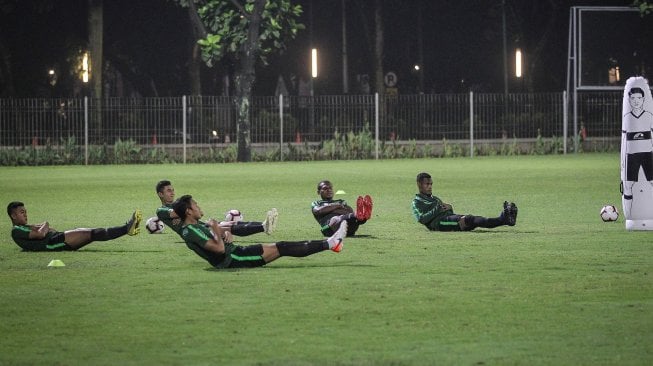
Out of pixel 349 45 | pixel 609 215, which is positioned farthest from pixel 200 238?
pixel 349 45

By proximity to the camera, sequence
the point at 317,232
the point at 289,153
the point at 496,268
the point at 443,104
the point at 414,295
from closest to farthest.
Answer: the point at 414,295
the point at 496,268
the point at 317,232
the point at 289,153
the point at 443,104

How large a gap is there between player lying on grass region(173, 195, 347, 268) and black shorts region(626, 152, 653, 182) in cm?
597

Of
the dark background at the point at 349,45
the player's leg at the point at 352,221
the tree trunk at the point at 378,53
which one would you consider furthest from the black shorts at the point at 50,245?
the tree trunk at the point at 378,53

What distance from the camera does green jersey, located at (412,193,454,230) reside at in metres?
20.9

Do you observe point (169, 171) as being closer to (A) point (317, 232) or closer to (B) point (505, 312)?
(A) point (317, 232)

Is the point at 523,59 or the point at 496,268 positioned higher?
the point at 523,59

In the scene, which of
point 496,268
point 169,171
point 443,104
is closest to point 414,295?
point 496,268

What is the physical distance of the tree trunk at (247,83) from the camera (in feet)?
165

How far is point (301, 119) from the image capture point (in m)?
54.5

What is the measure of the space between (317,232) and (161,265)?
5.10m

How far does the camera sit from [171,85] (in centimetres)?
7681

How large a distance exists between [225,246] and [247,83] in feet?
116

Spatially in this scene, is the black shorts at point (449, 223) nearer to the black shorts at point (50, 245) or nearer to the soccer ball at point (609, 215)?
the soccer ball at point (609, 215)

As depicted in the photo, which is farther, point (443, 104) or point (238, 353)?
point (443, 104)
